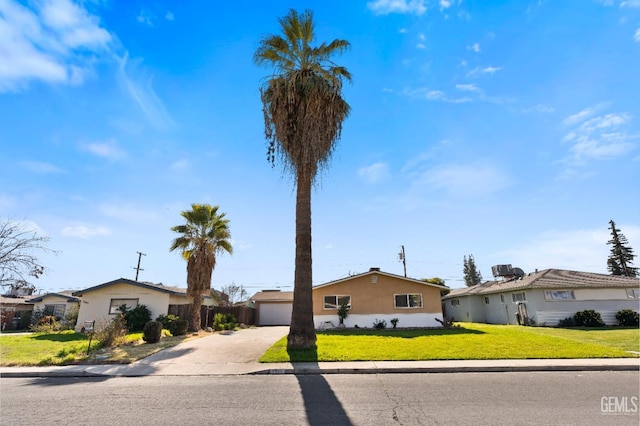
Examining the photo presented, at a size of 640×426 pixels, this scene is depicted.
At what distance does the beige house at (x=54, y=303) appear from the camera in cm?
2802

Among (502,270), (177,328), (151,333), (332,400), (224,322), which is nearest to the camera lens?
(332,400)

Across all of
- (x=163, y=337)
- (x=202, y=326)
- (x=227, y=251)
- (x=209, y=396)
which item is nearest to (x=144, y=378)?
(x=209, y=396)

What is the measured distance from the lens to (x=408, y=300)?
24516mm

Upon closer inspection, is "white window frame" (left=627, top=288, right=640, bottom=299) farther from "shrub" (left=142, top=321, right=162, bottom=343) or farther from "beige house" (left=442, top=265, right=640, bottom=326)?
"shrub" (left=142, top=321, right=162, bottom=343)

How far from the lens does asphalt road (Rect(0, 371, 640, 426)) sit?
226 inches

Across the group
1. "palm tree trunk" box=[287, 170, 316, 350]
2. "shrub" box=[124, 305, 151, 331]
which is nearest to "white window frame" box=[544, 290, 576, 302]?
"palm tree trunk" box=[287, 170, 316, 350]

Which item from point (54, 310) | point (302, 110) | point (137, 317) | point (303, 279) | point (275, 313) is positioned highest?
point (302, 110)

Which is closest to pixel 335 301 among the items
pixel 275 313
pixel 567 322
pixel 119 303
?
pixel 275 313

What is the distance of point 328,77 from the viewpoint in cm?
1401

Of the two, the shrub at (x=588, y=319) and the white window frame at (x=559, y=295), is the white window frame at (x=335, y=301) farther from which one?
the shrub at (x=588, y=319)

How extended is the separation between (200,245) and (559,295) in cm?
2643

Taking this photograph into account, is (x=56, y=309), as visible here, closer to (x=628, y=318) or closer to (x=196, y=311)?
(x=196, y=311)

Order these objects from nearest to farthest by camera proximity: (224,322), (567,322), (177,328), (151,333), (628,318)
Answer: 1. (151,333)
2. (177,328)
3. (628,318)
4. (567,322)
5. (224,322)

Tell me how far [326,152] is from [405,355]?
8.39 m
